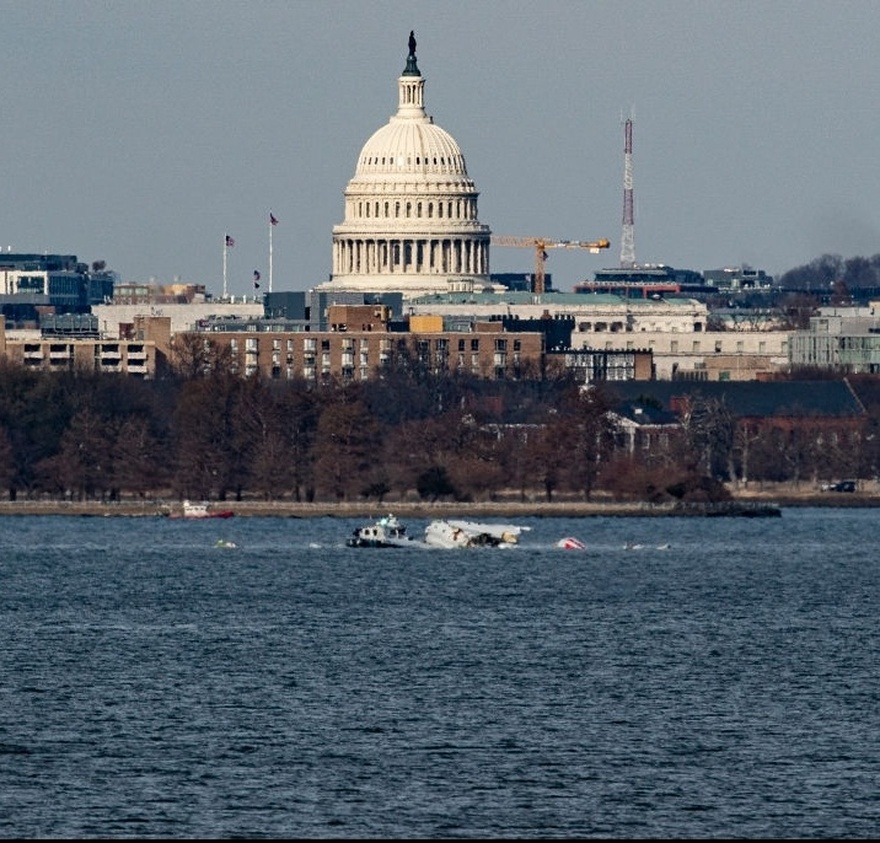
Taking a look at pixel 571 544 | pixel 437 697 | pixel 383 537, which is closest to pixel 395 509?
pixel 383 537

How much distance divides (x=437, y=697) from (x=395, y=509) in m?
75.3

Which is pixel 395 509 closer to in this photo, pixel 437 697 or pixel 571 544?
pixel 571 544

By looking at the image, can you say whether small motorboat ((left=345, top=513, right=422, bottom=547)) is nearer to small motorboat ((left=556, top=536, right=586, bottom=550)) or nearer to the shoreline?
small motorboat ((left=556, top=536, right=586, bottom=550))

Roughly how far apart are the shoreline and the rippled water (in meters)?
31.3

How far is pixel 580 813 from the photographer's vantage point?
198 ft

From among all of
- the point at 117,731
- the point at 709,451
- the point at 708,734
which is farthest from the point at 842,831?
the point at 709,451

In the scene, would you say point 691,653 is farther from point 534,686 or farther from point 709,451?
point 709,451

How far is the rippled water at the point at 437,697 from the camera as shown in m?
60.8

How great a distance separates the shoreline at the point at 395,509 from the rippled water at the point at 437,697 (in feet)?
103

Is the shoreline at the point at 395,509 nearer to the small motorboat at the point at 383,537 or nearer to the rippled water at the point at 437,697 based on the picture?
the small motorboat at the point at 383,537

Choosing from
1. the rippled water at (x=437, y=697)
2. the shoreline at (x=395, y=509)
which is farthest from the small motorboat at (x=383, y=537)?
the shoreline at (x=395, y=509)

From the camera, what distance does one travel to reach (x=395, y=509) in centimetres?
14888

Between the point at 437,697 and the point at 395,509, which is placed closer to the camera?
the point at 437,697

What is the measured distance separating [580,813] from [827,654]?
22.9 metres
